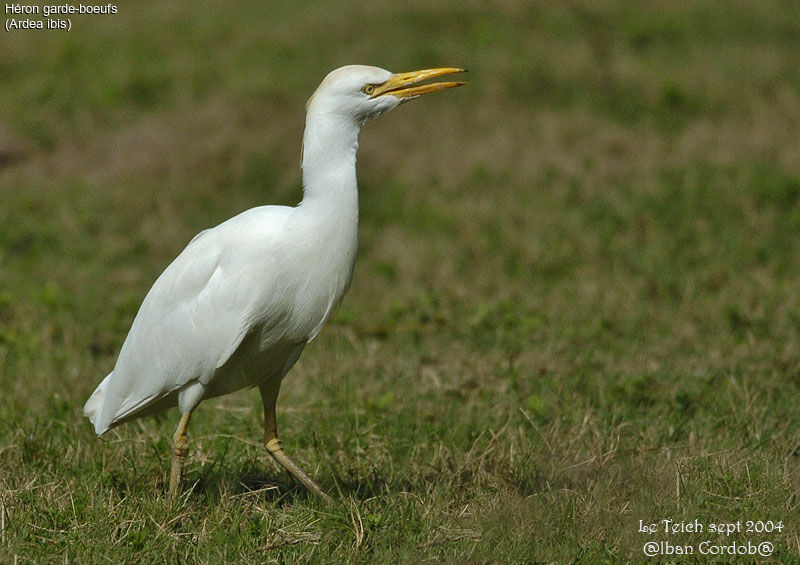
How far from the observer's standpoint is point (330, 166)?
3486mm

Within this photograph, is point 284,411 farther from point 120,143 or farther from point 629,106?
point 629,106

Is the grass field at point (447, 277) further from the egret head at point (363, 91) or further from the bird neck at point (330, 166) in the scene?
the egret head at point (363, 91)

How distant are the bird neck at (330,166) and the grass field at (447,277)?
1100 millimetres

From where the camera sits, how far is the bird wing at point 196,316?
3.47 m

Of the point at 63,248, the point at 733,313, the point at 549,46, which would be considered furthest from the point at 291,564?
the point at 549,46

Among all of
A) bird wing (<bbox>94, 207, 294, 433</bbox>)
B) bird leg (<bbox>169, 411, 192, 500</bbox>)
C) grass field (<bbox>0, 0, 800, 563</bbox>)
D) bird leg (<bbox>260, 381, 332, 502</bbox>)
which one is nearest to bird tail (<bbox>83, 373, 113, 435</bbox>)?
bird wing (<bbox>94, 207, 294, 433</bbox>)

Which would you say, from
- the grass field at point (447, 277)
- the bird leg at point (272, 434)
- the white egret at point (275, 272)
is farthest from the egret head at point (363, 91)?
the grass field at point (447, 277)

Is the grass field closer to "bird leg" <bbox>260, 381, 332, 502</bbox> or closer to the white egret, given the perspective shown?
"bird leg" <bbox>260, 381, 332, 502</bbox>

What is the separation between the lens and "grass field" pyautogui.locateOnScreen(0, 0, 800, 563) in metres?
3.55

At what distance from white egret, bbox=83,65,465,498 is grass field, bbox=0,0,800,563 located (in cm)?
47

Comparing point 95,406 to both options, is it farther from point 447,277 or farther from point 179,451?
point 447,277

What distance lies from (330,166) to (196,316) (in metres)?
0.74

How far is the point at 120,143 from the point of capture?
9.05 meters

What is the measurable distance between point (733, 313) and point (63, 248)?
465cm
